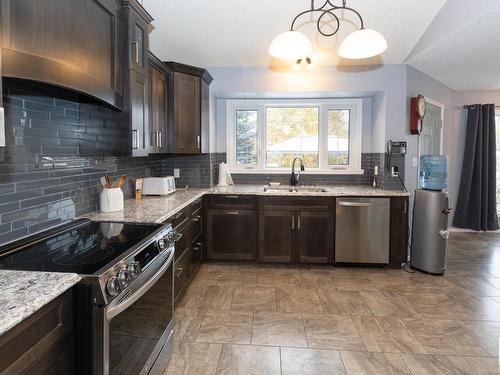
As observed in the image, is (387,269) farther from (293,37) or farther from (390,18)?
(293,37)

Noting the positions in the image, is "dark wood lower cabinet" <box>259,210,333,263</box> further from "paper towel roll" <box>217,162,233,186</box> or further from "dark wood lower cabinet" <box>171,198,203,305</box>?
"paper towel roll" <box>217,162,233,186</box>

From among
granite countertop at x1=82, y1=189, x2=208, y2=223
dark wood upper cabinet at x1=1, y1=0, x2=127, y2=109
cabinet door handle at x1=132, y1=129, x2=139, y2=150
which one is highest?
dark wood upper cabinet at x1=1, y1=0, x2=127, y2=109

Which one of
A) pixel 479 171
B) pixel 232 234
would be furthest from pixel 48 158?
pixel 479 171

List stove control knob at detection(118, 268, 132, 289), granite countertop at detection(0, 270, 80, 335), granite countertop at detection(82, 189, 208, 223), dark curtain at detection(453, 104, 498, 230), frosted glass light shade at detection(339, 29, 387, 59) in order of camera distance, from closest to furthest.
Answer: granite countertop at detection(0, 270, 80, 335) → stove control knob at detection(118, 268, 132, 289) → frosted glass light shade at detection(339, 29, 387, 59) → granite countertop at detection(82, 189, 208, 223) → dark curtain at detection(453, 104, 498, 230)

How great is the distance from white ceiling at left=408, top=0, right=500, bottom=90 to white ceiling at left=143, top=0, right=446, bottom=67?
27 cm

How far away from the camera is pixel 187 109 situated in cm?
367

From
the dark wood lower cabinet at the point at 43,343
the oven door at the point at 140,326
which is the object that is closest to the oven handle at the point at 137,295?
the oven door at the point at 140,326

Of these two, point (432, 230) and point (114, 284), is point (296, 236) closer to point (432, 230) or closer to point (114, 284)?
point (432, 230)

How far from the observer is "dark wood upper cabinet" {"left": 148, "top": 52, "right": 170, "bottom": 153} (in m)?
3.03

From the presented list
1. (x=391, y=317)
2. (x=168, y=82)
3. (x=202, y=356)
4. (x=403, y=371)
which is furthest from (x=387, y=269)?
(x=168, y=82)

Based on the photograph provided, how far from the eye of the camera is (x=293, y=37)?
1813 millimetres

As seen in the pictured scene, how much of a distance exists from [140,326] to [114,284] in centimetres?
39

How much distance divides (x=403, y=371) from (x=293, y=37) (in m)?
2.02

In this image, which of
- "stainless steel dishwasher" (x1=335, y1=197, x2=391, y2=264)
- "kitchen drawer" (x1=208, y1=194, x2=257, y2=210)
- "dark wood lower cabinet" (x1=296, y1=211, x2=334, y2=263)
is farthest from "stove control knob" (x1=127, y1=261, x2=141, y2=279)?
"stainless steel dishwasher" (x1=335, y1=197, x2=391, y2=264)
